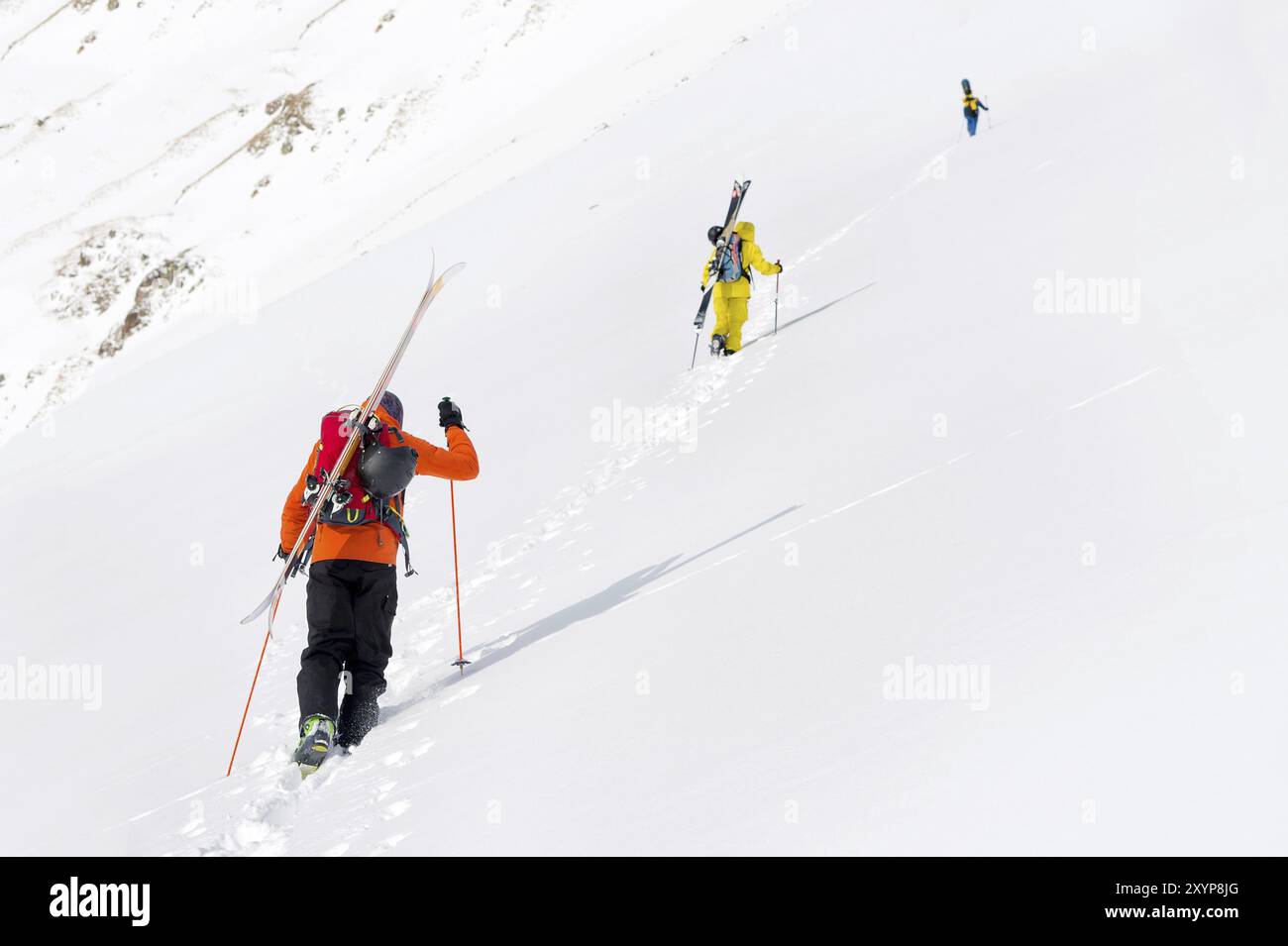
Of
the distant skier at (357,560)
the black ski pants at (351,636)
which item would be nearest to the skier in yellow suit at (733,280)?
the distant skier at (357,560)

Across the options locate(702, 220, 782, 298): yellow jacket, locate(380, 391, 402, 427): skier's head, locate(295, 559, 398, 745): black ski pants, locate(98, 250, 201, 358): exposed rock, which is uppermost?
locate(98, 250, 201, 358): exposed rock

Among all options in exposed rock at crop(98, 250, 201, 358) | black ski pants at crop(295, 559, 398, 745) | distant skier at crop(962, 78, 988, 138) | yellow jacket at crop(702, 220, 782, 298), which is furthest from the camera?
exposed rock at crop(98, 250, 201, 358)

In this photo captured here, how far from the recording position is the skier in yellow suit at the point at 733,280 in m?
11.1

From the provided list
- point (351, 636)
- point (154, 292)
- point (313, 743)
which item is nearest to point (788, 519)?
point (351, 636)

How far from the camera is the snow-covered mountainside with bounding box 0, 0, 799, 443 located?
33.7 metres

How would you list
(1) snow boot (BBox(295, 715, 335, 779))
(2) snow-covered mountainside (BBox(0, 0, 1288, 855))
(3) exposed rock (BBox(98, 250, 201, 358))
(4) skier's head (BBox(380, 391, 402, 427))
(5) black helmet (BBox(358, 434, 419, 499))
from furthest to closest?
(3) exposed rock (BBox(98, 250, 201, 358))
(4) skier's head (BBox(380, 391, 402, 427))
(5) black helmet (BBox(358, 434, 419, 499))
(1) snow boot (BBox(295, 715, 335, 779))
(2) snow-covered mountainside (BBox(0, 0, 1288, 855))

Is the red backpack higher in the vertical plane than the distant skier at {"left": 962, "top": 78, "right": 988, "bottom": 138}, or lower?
lower

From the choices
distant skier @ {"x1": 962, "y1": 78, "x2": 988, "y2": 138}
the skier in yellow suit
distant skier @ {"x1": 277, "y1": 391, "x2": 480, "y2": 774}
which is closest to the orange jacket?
distant skier @ {"x1": 277, "y1": 391, "x2": 480, "y2": 774}

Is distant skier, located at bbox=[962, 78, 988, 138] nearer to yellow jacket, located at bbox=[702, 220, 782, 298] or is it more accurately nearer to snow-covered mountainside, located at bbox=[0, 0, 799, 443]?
yellow jacket, located at bbox=[702, 220, 782, 298]

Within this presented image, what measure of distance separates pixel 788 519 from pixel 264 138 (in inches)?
1817

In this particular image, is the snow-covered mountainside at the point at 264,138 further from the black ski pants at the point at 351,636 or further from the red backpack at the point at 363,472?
the black ski pants at the point at 351,636

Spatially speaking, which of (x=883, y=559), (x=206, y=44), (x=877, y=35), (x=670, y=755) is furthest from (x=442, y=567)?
(x=206, y=44)

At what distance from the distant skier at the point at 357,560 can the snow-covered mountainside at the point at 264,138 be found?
24.6 metres

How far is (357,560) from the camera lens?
5.02 m
